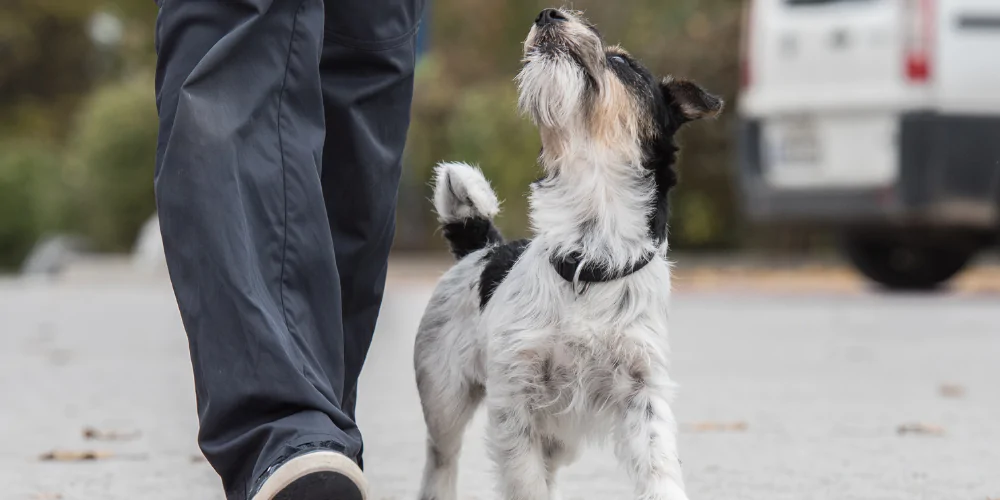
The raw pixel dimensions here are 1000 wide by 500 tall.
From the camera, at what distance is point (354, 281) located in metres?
3.90

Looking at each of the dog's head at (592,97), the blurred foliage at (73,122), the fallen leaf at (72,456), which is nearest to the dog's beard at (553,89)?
the dog's head at (592,97)

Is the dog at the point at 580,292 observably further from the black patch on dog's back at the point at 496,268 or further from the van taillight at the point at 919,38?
the van taillight at the point at 919,38

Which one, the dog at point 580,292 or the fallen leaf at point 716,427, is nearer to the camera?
the dog at point 580,292

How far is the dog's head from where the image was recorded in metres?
3.93

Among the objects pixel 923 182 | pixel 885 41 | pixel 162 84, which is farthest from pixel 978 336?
pixel 162 84

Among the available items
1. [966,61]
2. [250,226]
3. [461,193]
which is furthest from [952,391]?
[966,61]

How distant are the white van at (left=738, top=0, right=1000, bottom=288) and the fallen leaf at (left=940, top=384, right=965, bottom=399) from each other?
508 cm

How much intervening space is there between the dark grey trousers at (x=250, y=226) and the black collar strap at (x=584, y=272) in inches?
23.2

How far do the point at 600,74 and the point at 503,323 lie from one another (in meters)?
0.64

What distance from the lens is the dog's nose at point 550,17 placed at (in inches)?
157

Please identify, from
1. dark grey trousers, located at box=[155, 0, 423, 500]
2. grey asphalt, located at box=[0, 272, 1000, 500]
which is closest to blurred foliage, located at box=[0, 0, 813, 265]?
grey asphalt, located at box=[0, 272, 1000, 500]

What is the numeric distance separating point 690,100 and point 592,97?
278mm

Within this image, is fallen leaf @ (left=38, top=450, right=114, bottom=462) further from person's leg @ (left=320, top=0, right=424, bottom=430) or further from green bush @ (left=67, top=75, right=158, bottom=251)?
green bush @ (left=67, top=75, right=158, bottom=251)

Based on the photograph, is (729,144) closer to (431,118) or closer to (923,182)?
(431,118)
